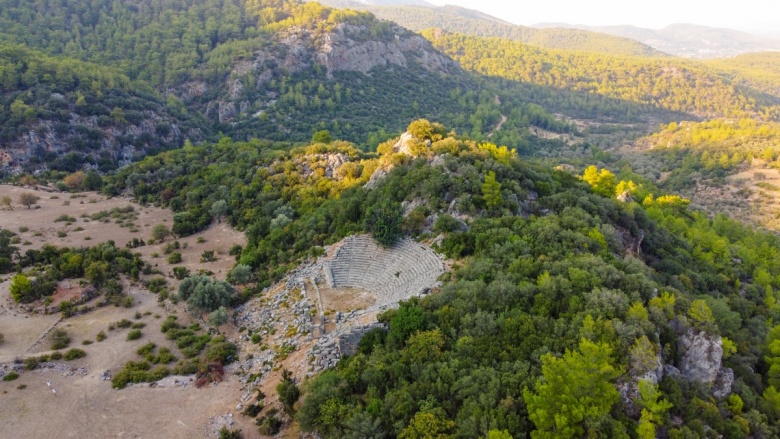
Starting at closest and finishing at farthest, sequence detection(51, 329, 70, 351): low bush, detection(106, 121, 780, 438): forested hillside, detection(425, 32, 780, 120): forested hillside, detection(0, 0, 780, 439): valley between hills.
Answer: detection(106, 121, 780, 438): forested hillside < detection(0, 0, 780, 439): valley between hills < detection(51, 329, 70, 351): low bush < detection(425, 32, 780, 120): forested hillside

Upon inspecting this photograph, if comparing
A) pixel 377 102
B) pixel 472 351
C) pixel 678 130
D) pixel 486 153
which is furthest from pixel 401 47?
pixel 472 351

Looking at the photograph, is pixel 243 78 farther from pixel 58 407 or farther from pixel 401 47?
pixel 58 407

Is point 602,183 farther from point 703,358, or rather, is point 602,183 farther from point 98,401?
point 98,401

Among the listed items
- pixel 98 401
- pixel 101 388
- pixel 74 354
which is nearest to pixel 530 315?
pixel 98 401

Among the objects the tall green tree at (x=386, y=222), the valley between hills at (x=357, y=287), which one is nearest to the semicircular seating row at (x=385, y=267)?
the valley between hills at (x=357, y=287)

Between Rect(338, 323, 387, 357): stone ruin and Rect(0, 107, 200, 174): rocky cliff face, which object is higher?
Rect(338, 323, 387, 357): stone ruin

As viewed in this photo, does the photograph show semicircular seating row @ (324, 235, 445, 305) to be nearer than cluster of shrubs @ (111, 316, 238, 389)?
No

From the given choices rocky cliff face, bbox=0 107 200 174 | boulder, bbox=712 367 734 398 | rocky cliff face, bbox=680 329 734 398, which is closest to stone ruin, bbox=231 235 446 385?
rocky cliff face, bbox=680 329 734 398

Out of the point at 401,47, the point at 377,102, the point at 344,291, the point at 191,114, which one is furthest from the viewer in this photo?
the point at 401,47

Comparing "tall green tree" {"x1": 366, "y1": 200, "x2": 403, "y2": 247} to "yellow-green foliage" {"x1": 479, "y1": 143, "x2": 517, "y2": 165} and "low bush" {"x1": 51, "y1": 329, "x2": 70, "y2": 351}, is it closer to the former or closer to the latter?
"yellow-green foliage" {"x1": 479, "y1": 143, "x2": 517, "y2": 165}
